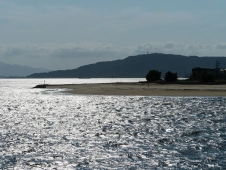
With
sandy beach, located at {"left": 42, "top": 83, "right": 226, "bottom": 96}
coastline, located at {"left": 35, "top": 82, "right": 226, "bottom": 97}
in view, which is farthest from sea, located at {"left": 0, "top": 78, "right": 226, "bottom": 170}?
sandy beach, located at {"left": 42, "top": 83, "right": 226, "bottom": 96}

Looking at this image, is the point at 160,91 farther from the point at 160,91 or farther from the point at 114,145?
the point at 114,145

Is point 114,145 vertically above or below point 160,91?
below

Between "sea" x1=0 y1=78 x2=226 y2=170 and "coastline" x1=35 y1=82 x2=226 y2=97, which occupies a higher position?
"coastline" x1=35 y1=82 x2=226 y2=97

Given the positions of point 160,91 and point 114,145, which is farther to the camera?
point 160,91

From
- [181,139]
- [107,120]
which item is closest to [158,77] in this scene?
[107,120]

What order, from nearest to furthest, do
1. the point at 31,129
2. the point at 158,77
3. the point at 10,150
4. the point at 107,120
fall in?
the point at 10,150 < the point at 31,129 < the point at 107,120 < the point at 158,77

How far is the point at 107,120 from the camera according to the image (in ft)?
130

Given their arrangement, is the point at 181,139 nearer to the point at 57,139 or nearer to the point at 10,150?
the point at 57,139

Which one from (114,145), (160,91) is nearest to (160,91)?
(160,91)

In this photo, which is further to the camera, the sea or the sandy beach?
the sandy beach

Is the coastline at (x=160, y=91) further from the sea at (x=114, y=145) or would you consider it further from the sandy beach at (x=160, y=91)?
the sea at (x=114, y=145)

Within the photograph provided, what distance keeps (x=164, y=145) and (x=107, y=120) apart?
1559 cm

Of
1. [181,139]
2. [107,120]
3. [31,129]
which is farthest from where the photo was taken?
[107,120]

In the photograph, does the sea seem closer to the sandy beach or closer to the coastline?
the coastline
